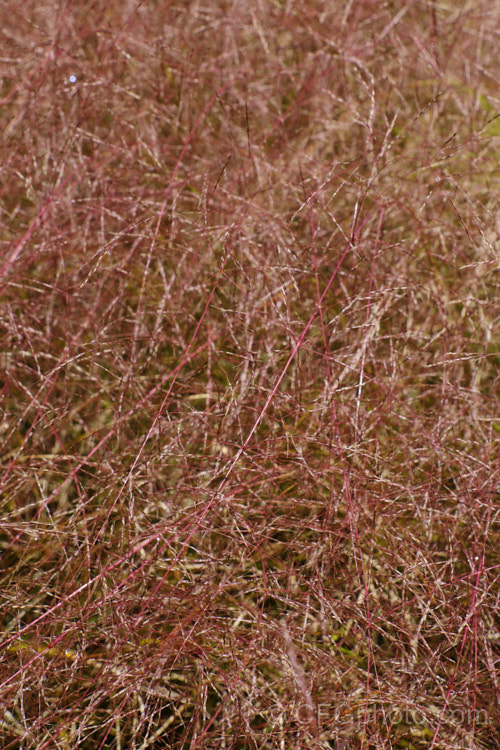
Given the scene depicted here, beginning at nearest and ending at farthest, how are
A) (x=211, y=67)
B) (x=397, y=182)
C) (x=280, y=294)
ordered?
1. (x=280, y=294)
2. (x=397, y=182)
3. (x=211, y=67)

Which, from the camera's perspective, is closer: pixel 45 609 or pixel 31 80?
pixel 45 609

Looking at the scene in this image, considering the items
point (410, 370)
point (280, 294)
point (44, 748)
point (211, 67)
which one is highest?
point (211, 67)

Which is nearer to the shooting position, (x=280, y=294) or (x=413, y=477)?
(x=413, y=477)

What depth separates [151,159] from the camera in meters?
1.69

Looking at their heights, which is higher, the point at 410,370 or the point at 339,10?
the point at 339,10

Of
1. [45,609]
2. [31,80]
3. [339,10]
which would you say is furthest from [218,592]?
[339,10]

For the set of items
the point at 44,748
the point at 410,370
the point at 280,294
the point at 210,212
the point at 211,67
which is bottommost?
the point at 44,748

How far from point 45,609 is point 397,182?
1.24m

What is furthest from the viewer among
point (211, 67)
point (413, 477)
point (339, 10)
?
point (339, 10)

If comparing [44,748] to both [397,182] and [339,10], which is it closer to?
[397,182]

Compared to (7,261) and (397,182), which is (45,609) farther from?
(397,182)

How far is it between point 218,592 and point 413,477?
457 mm

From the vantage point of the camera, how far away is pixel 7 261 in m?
1.46

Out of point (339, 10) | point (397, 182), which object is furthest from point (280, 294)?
point (339, 10)
